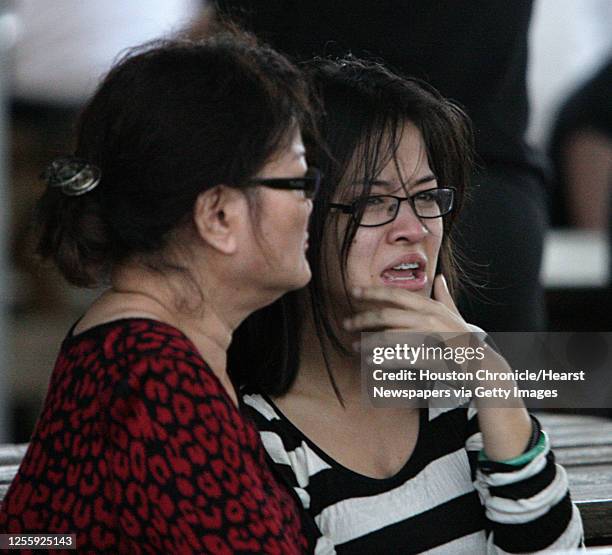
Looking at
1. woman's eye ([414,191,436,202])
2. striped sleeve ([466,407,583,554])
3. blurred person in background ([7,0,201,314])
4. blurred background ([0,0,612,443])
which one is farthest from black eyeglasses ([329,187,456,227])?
blurred background ([0,0,612,443])

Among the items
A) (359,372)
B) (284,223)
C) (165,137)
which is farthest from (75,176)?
(359,372)

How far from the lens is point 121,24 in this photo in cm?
382

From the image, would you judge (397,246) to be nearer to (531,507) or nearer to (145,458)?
(531,507)

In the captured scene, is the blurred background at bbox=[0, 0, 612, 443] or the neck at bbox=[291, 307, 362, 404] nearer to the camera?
the neck at bbox=[291, 307, 362, 404]

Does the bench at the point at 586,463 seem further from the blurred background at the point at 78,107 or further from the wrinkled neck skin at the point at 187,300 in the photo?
the blurred background at the point at 78,107

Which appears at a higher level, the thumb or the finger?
the finger

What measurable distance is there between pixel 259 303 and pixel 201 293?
9 centimetres

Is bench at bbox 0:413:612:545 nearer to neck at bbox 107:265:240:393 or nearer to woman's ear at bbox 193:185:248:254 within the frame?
neck at bbox 107:265:240:393

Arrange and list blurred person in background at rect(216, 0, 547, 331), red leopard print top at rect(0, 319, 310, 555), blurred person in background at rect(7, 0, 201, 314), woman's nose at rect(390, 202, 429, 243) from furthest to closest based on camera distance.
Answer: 1. blurred person in background at rect(7, 0, 201, 314)
2. blurred person in background at rect(216, 0, 547, 331)
3. woman's nose at rect(390, 202, 429, 243)
4. red leopard print top at rect(0, 319, 310, 555)

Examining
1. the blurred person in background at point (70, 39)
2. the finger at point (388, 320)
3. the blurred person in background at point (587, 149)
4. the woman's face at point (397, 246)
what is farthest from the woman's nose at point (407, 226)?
the blurred person in background at point (587, 149)

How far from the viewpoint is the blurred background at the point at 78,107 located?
12.7 feet

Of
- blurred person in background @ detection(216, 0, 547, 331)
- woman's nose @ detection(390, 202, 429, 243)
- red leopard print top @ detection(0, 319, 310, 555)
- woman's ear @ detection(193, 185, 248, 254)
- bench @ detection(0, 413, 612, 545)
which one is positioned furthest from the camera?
blurred person in background @ detection(216, 0, 547, 331)

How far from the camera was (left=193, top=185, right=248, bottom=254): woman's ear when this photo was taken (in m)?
1.50

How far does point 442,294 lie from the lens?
1.83 metres
